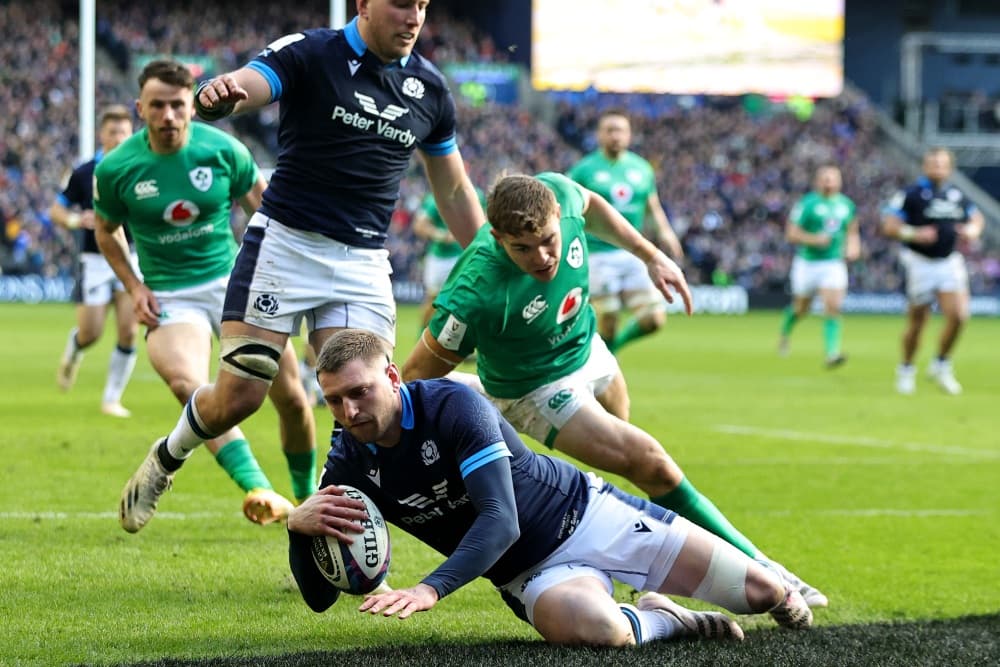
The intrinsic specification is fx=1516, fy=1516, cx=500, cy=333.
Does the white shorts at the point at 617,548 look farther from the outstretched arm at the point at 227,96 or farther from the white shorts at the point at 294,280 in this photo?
the outstretched arm at the point at 227,96

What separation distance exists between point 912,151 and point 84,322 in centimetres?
3597

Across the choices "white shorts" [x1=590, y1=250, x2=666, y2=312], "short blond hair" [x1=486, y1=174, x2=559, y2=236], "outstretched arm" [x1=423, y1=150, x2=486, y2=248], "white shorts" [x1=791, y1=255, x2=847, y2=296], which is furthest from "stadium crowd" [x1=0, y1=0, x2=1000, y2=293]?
"short blond hair" [x1=486, y1=174, x2=559, y2=236]

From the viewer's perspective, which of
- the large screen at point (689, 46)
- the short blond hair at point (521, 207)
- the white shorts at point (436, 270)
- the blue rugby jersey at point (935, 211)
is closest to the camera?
the short blond hair at point (521, 207)

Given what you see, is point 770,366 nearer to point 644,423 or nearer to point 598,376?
point 644,423

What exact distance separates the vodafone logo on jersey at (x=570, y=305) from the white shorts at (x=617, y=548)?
1.02 meters

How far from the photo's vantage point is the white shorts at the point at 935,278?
16.3 m

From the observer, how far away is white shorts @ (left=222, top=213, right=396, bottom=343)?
6277mm

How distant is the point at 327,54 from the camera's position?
6.02 meters

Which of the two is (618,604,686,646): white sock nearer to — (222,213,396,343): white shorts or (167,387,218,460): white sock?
(222,213,396,343): white shorts

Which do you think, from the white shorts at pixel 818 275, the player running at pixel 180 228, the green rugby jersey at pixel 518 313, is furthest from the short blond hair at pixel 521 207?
the white shorts at pixel 818 275

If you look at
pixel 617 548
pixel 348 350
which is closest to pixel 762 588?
pixel 617 548

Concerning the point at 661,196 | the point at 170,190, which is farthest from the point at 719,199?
the point at 170,190

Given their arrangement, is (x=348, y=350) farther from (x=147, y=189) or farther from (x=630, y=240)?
(x=147, y=189)

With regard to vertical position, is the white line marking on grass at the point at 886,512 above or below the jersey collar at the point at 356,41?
below
